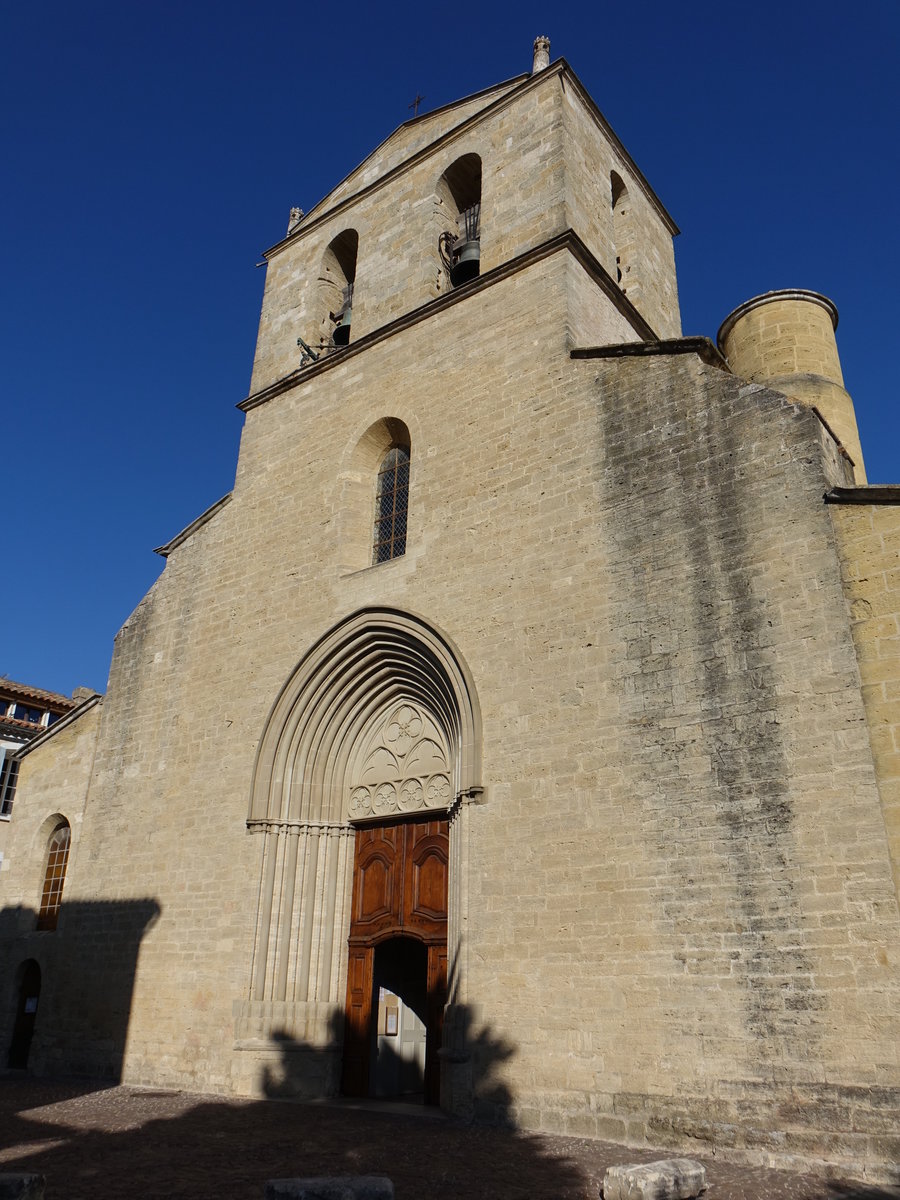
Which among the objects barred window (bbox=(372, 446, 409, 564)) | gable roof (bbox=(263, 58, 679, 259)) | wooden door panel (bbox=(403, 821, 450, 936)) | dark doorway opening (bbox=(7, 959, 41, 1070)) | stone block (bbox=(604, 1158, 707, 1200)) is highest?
gable roof (bbox=(263, 58, 679, 259))

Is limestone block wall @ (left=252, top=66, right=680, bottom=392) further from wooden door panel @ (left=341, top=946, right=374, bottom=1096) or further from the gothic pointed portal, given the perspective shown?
wooden door panel @ (left=341, top=946, right=374, bottom=1096)

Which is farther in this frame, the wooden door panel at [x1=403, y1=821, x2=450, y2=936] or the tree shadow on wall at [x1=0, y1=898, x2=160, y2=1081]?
the tree shadow on wall at [x1=0, y1=898, x2=160, y2=1081]

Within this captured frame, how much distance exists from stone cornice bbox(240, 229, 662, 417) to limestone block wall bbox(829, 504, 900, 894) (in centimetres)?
338

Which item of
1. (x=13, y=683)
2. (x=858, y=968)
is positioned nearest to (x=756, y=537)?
(x=858, y=968)

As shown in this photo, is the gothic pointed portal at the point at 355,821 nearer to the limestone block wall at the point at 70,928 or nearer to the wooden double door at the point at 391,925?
the wooden double door at the point at 391,925

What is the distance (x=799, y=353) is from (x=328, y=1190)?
373 inches

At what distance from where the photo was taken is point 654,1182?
475 cm

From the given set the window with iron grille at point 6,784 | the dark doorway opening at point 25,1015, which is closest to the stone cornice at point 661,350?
the dark doorway opening at point 25,1015

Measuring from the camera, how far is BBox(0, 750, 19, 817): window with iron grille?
17625mm

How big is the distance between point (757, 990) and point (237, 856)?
5.62m

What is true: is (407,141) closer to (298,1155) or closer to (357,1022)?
(357,1022)

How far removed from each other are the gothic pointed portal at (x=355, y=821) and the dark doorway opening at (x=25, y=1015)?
4.35m

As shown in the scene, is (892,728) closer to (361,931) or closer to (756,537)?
(756,537)

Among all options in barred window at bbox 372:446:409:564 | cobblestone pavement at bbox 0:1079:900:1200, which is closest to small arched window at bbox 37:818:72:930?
cobblestone pavement at bbox 0:1079:900:1200
